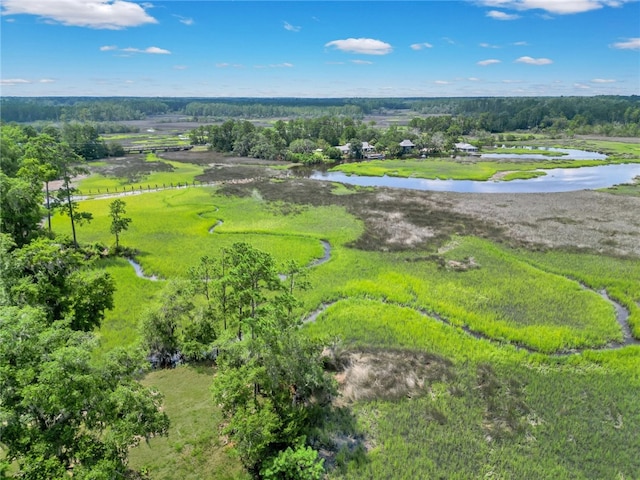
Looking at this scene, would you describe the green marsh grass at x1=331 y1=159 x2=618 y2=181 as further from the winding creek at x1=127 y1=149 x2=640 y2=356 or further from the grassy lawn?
the grassy lawn

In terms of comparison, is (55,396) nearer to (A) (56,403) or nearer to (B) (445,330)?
(A) (56,403)

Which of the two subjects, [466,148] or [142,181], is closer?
[142,181]

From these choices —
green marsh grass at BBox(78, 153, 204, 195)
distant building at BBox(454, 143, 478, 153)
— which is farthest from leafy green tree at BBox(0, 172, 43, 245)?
distant building at BBox(454, 143, 478, 153)

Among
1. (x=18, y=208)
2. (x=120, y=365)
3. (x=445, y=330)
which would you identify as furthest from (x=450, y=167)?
(x=120, y=365)

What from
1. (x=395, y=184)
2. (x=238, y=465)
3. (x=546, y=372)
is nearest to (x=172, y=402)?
(x=238, y=465)

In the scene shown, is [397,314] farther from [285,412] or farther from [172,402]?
[172,402]
